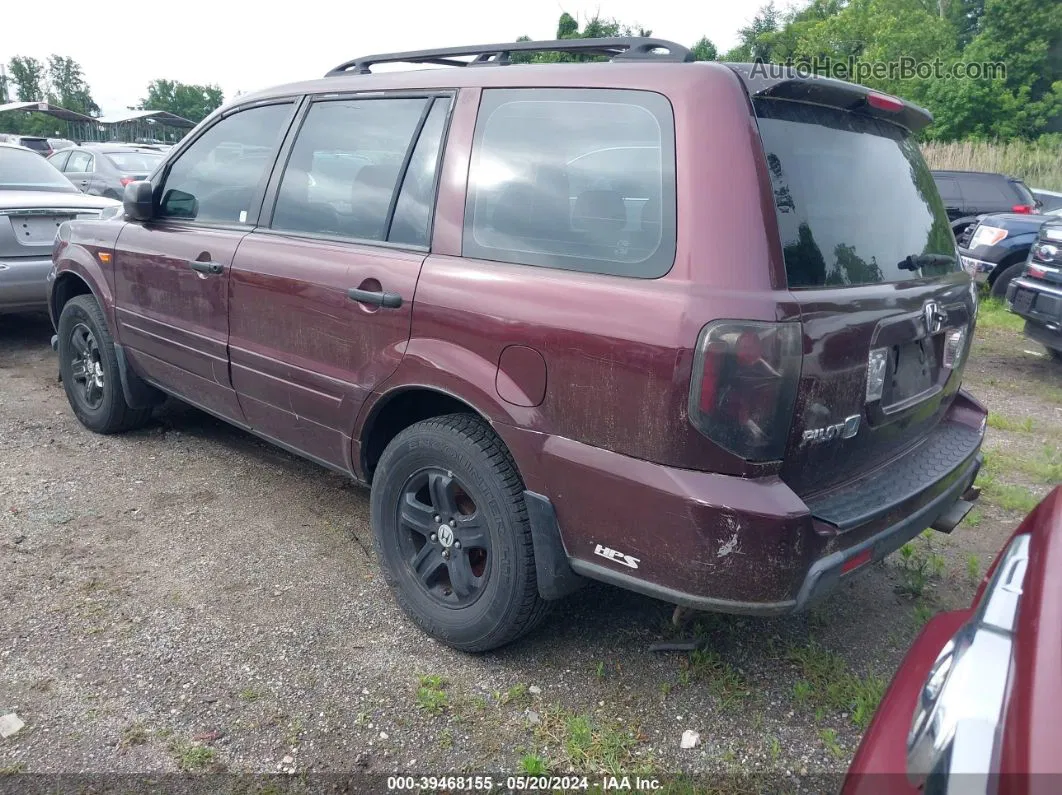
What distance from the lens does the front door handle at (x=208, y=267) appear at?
11.5ft

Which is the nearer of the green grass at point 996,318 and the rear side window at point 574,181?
the rear side window at point 574,181

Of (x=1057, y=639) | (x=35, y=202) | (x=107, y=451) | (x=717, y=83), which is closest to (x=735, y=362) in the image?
(x=717, y=83)

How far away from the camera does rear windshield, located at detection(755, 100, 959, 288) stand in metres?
2.25

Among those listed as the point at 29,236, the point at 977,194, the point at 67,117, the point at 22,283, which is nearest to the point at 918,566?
the point at 22,283

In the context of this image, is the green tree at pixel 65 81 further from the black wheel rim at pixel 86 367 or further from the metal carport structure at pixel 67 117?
the black wheel rim at pixel 86 367

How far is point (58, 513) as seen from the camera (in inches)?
146

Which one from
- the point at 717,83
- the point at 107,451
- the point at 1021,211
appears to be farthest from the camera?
the point at 1021,211

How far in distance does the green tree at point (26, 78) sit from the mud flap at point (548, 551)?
278 ft

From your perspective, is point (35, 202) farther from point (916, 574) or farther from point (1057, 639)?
point (1057, 639)

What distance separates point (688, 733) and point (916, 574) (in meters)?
1.42

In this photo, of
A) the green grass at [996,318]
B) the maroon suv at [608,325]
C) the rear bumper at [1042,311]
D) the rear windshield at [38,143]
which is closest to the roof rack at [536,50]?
the maroon suv at [608,325]

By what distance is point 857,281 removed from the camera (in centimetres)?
238

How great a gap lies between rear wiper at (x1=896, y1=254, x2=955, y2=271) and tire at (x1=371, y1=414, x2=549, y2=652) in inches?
55.2

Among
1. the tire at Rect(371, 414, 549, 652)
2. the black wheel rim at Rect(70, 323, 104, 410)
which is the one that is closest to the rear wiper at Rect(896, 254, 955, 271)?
the tire at Rect(371, 414, 549, 652)
